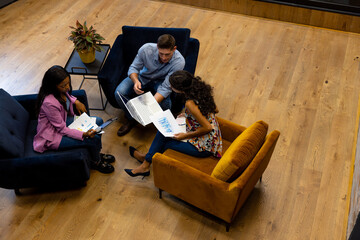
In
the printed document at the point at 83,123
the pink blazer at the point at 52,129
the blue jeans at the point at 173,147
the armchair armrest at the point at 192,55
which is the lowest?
the blue jeans at the point at 173,147

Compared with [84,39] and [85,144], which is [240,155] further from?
[84,39]

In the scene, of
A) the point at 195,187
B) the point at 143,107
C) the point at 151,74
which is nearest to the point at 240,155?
the point at 195,187

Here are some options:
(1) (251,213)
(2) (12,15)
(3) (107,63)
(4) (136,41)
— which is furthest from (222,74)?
(2) (12,15)

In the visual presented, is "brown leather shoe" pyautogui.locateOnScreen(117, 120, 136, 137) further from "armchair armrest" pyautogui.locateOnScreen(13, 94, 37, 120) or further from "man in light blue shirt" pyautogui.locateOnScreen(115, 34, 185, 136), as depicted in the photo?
"armchair armrest" pyautogui.locateOnScreen(13, 94, 37, 120)

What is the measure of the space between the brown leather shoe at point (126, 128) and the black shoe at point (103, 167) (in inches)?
17.5

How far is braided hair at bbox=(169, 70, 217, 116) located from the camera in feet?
10.5

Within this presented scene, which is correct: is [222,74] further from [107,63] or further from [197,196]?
[197,196]

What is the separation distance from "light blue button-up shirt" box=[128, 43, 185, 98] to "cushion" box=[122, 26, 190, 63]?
30 centimetres

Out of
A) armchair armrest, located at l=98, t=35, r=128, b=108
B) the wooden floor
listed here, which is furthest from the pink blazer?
armchair armrest, located at l=98, t=35, r=128, b=108

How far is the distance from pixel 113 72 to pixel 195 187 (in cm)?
158

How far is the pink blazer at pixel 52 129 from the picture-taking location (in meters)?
3.32

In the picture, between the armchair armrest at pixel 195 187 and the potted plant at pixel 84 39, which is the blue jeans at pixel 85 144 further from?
the potted plant at pixel 84 39

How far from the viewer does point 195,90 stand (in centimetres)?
321

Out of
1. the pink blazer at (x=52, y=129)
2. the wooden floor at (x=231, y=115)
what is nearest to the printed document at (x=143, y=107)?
the wooden floor at (x=231, y=115)
